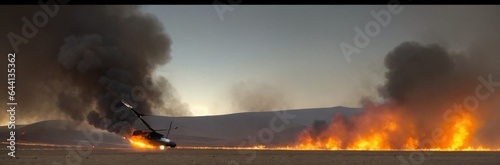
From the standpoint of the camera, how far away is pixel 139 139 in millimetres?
67188

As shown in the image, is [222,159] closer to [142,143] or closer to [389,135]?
[142,143]

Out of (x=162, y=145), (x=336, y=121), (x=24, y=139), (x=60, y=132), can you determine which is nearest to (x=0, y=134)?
(x=24, y=139)

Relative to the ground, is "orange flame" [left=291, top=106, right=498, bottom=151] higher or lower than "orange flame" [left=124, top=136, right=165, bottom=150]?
higher

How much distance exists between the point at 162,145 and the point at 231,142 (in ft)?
427

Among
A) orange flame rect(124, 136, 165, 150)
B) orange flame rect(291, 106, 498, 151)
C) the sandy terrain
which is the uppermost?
orange flame rect(291, 106, 498, 151)

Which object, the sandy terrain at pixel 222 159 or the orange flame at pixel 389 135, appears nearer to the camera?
the sandy terrain at pixel 222 159

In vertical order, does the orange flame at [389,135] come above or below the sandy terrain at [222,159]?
above

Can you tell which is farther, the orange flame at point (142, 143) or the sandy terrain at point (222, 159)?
the orange flame at point (142, 143)

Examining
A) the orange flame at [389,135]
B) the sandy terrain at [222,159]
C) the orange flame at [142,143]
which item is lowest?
the sandy terrain at [222,159]

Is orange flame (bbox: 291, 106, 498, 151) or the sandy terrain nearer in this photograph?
the sandy terrain

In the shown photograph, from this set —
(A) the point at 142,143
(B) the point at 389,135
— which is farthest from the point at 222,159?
(B) the point at 389,135

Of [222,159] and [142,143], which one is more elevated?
[142,143]

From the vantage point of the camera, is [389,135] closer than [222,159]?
No
